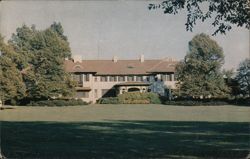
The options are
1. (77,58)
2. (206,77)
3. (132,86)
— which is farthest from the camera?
(77,58)

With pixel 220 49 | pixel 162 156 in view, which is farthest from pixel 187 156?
pixel 220 49

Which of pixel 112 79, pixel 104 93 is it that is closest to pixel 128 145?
pixel 104 93

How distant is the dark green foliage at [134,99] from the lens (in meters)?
64.5

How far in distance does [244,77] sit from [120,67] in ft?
72.0

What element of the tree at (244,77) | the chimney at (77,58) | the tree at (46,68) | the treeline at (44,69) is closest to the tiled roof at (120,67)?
the chimney at (77,58)

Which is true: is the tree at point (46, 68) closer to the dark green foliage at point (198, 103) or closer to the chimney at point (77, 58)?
the dark green foliage at point (198, 103)

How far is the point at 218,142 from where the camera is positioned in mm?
15828

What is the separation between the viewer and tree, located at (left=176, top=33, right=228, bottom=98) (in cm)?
6081

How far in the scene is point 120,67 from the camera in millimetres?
77125

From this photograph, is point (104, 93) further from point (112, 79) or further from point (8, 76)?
point (8, 76)

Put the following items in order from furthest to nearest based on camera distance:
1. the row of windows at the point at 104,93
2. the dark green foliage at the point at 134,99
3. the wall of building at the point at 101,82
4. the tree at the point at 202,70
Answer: the wall of building at the point at 101,82
the row of windows at the point at 104,93
the dark green foliage at the point at 134,99
the tree at the point at 202,70

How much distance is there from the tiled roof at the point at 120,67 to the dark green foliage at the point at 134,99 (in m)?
10.5

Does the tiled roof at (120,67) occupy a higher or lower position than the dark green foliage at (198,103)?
higher

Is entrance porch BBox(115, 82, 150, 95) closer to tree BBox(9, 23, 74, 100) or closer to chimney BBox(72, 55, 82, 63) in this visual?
chimney BBox(72, 55, 82, 63)
